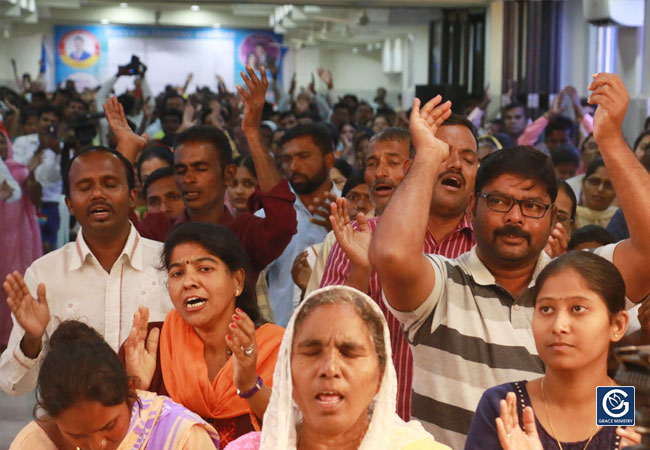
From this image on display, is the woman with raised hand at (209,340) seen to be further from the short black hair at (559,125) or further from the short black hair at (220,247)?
the short black hair at (559,125)

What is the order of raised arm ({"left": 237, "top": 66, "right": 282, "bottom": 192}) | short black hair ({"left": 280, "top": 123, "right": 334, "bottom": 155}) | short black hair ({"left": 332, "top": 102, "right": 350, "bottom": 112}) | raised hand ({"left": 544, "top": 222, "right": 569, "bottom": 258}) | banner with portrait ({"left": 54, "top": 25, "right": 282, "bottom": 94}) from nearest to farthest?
raised hand ({"left": 544, "top": 222, "right": 569, "bottom": 258}), raised arm ({"left": 237, "top": 66, "right": 282, "bottom": 192}), short black hair ({"left": 280, "top": 123, "right": 334, "bottom": 155}), short black hair ({"left": 332, "top": 102, "right": 350, "bottom": 112}), banner with portrait ({"left": 54, "top": 25, "right": 282, "bottom": 94})

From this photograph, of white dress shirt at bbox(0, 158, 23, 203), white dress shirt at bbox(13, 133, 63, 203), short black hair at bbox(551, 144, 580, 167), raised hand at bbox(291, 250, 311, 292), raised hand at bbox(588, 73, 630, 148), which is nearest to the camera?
raised hand at bbox(588, 73, 630, 148)

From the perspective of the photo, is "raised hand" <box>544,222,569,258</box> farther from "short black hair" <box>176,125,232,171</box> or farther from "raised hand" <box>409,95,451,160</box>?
"short black hair" <box>176,125,232,171</box>

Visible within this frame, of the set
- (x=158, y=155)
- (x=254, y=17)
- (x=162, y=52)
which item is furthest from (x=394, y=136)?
(x=162, y=52)

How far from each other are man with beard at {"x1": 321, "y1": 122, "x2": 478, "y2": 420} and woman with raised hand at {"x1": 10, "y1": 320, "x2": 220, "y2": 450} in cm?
59

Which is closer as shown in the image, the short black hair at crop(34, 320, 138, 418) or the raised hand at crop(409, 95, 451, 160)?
the short black hair at crop(34, 320, 138, 418)

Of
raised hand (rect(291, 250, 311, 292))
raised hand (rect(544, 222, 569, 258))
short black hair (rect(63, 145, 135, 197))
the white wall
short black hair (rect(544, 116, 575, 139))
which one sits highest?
the white wall

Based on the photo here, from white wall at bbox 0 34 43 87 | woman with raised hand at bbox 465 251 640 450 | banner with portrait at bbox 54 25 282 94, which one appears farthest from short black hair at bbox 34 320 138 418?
banner with portrait at bbox 54 25 282 94

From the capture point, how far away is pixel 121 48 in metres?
24.4

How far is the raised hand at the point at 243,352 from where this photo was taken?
2.44m

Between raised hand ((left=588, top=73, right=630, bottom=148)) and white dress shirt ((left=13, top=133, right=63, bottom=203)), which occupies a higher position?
raised hand ((left=588, top=73, right=630, bottom=148))

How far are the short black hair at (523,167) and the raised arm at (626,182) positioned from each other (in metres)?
0.16

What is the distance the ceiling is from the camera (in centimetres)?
1745

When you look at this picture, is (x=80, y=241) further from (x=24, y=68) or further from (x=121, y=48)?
(x=121, y=48)
